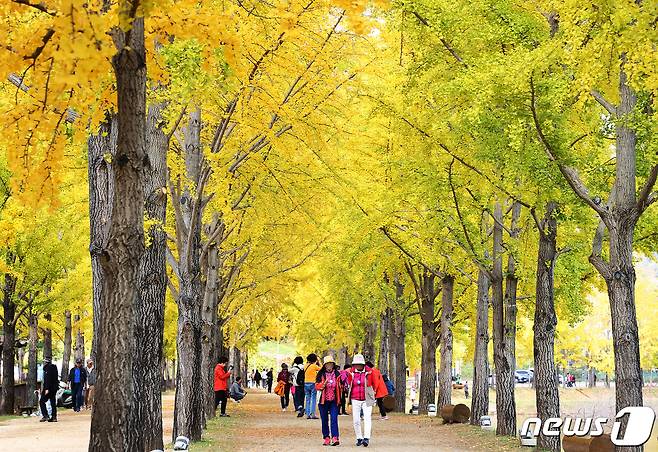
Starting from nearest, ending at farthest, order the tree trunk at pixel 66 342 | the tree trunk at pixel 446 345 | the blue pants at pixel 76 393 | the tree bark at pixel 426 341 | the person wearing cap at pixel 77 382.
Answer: the tree trunk at pixel 446 345, the tree bark at pixel 426 341, the person wearing cap at pixel 77 382, the blue pants at pixel 76 393, the tree trunk at pixel 66 342

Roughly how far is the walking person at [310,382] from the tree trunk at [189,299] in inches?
355

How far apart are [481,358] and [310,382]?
21.3 feet

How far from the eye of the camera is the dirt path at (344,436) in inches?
744

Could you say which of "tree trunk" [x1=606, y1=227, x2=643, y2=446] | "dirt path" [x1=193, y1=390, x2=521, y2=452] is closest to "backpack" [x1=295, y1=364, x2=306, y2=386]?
"dirt path" [x1=193, y1=390, x2=521, y2=452]

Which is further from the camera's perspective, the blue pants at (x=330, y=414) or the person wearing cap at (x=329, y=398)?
the person wearing cap at (x=329, y=398)

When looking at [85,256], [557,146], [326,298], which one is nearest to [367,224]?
[557,146]

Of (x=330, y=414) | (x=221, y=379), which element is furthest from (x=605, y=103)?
(x=221, y=379)

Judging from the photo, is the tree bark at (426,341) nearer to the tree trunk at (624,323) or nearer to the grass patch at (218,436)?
the grass patch at (218,436)

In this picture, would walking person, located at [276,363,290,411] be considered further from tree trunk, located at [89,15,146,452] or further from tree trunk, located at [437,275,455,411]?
tree trunk, located at [89,15,146,452]

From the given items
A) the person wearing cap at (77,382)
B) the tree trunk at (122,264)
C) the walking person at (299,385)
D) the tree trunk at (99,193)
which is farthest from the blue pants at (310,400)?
the tree trunk at (122,264)

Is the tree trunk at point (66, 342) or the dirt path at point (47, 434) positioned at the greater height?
the tree trunk at point (66, 342)

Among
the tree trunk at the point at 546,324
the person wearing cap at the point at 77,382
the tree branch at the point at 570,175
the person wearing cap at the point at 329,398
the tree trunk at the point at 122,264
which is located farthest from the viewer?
the person wearing cap at the point at 77,382

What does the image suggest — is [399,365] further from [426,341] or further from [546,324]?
[546,324]

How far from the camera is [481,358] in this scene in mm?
24938
